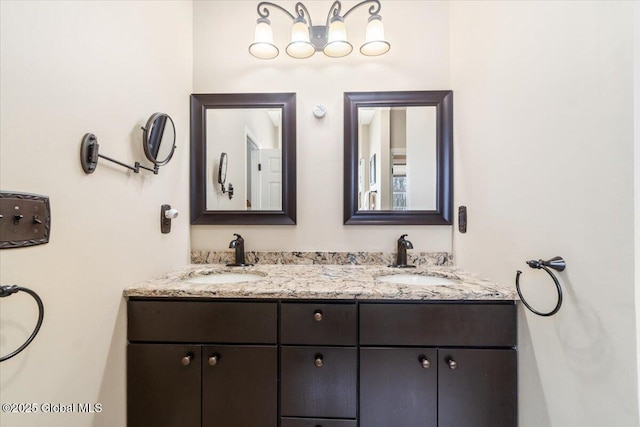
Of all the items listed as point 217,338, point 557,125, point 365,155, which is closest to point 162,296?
point 217,338

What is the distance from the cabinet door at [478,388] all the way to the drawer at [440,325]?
0.16 feet

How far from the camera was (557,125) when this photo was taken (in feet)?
2.57

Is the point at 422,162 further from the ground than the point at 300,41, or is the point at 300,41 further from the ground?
the point at 300,41

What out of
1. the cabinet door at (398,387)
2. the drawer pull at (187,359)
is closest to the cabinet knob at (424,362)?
the cabinet door at (398,387)

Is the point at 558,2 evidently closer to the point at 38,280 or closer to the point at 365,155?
the point at 365,155

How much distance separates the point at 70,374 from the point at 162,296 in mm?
316

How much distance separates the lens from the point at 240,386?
1000 millimetres

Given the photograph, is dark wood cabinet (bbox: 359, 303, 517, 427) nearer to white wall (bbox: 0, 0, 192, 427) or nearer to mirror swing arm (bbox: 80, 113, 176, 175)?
white wall (bbox: 0, 0, 192, 427)

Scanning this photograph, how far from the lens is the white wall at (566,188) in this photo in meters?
0.61

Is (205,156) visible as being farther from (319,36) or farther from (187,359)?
(187,359)

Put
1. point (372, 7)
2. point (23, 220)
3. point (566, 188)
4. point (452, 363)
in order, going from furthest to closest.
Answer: point (372, 7)
point (452, 363)
point (566, 188)
point (23, 220)

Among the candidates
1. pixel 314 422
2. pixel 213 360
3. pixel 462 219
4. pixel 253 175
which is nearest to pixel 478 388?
pixel 314 422

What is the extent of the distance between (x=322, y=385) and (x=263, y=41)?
1.67 m

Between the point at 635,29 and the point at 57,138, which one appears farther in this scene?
the point at 57,138
